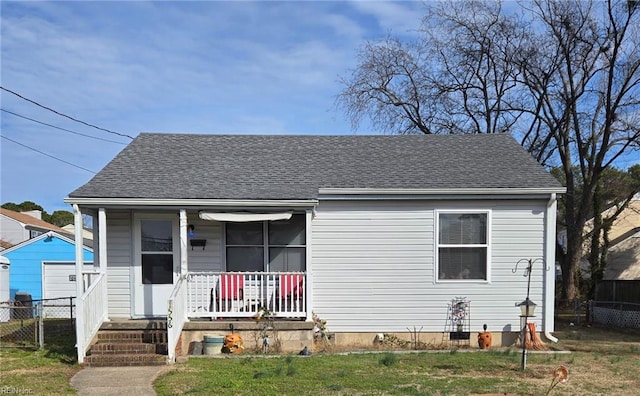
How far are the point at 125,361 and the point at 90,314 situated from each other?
111 cm

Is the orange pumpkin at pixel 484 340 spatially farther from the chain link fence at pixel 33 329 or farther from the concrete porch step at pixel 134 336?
the chain link fence at pixel 33 329

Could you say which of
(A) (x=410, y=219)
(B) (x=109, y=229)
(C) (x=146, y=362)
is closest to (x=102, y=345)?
(C) (x=146, y=362)

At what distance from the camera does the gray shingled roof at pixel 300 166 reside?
9039mm

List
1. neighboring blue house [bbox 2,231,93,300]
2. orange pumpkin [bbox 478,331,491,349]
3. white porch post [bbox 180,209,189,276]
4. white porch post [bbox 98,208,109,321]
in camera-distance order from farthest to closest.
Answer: neighboring blue house [bbox 2,231,93,300], orange pumpkin [bbox 478,331,491,349], white porch post [bbox 180,209,189,276], white porch post [bbox 98,208,109,321]

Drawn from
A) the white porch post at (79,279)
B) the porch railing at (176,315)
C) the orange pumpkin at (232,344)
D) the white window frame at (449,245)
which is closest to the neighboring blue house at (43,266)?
the white porch post at (79,279)

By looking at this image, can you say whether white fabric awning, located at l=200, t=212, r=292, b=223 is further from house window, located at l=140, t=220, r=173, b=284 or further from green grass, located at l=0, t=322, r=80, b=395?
green grass, located at l=0, t=322, r=80, b=395

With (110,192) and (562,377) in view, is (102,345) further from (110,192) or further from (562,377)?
(562,377)

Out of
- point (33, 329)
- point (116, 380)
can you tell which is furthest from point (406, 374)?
point (33, 329)

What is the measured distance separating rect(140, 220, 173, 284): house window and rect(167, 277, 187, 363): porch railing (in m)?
0.91

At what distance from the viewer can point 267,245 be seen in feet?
31.3

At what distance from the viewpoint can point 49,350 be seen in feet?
28.8

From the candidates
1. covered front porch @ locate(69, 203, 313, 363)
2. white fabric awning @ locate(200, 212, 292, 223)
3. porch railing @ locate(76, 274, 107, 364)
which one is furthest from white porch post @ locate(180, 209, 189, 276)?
porch railing @ locate(76, 274, 107, 364)

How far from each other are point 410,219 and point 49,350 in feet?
24.3

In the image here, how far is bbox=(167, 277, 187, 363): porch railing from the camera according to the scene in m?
7.62
